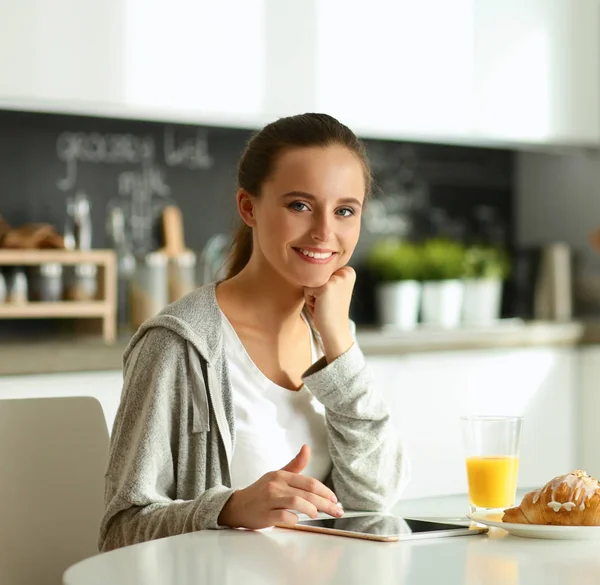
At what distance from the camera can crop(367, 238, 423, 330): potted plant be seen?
3.49 m

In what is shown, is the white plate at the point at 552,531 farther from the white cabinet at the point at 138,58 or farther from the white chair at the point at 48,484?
the white cabinet at the point at 138,58

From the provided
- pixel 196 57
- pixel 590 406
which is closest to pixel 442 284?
pixel 590 406

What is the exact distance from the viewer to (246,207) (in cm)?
158

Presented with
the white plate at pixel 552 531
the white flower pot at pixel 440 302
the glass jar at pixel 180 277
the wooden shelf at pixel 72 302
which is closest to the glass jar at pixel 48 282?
the wooden shelf at pixel 72 302

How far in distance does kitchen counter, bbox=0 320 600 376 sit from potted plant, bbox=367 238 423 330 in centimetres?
18

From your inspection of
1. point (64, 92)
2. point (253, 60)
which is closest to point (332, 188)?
point (64, 92)

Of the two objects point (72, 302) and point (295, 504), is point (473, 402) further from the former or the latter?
point (295, 504)

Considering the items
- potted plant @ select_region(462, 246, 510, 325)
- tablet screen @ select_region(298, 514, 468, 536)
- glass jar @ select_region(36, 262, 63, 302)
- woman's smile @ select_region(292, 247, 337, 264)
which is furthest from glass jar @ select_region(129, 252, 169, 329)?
tablet screen @ select_region(298, 514, 468, 536)

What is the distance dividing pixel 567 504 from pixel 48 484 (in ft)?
2.37

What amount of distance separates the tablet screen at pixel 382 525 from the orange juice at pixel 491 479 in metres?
0.06

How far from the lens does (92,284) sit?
9.29 feet

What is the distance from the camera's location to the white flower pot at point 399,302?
3.48 m

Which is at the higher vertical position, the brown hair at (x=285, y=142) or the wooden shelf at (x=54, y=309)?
the brown hair at (x=285, y=142)

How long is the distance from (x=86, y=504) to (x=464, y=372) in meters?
1.90
